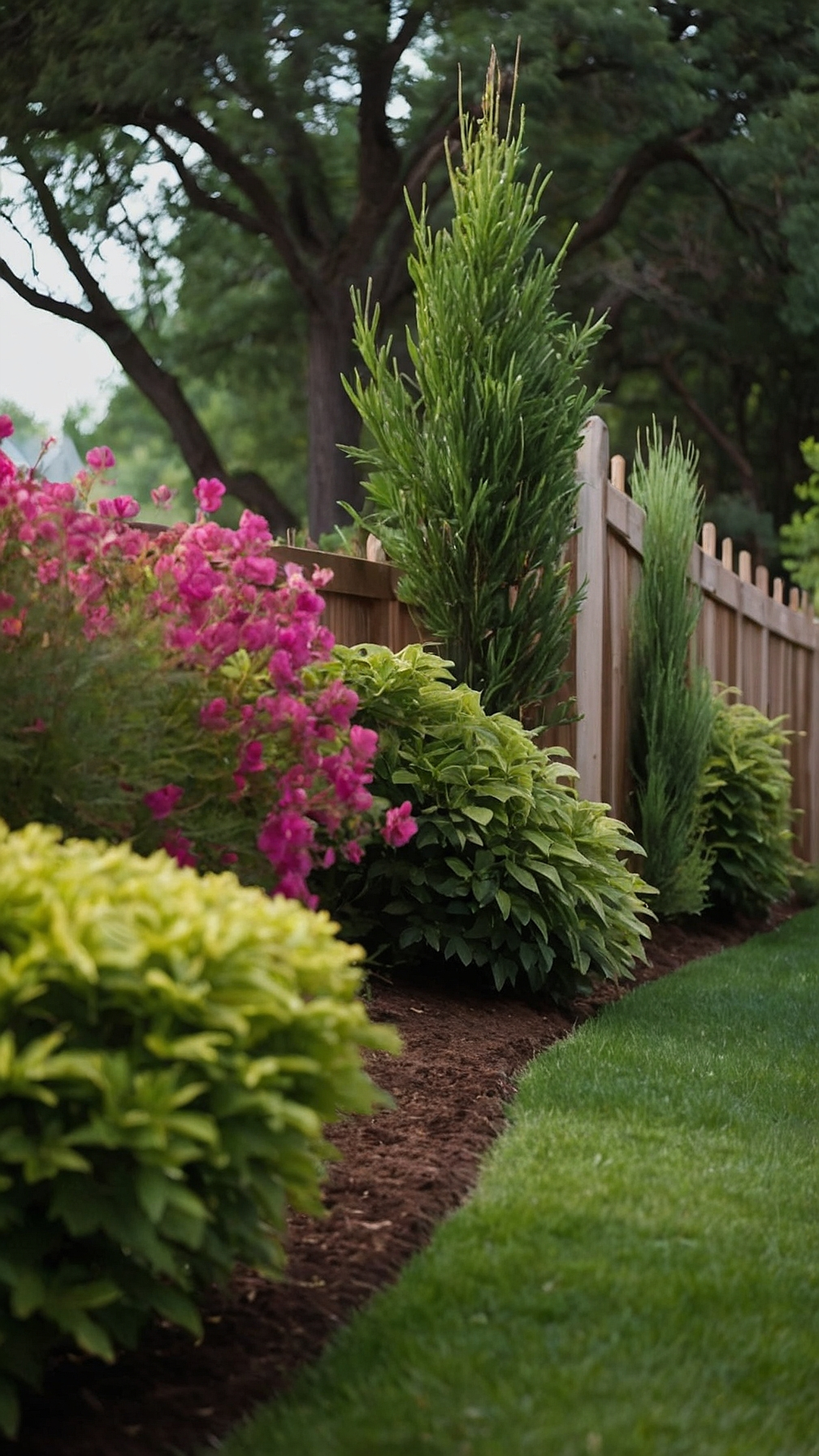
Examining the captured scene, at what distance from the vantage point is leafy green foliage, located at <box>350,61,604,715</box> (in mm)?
5621

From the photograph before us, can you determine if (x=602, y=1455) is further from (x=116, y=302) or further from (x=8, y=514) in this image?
(x=116, y=302)

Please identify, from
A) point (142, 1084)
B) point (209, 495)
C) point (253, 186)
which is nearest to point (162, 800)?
point (209, 495)

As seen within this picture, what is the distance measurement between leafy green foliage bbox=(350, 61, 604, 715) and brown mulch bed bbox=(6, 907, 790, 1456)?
5.59ft

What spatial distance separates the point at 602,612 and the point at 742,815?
194cm

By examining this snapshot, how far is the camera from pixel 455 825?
484cm

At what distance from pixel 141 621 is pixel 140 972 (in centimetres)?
125

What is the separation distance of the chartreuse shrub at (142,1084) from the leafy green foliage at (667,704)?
510 cm

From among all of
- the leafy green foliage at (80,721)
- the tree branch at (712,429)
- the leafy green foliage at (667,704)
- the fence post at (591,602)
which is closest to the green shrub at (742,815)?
the leafy green foliage at (667,704)

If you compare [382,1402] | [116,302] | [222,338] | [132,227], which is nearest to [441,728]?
[382,1402]

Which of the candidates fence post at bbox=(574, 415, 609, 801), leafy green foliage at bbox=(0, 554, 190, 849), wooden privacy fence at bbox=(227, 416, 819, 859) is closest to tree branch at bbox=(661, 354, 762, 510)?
wooden privacy fence at bbox=(227, 416, 819, 859)

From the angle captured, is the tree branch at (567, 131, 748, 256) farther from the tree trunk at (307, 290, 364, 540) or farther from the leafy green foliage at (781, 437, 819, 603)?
the leafy green foliage at (781, 437, 819, 603)

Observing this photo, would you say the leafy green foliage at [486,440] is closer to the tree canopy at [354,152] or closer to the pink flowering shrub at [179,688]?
the pink flowering shrub at [179,688]

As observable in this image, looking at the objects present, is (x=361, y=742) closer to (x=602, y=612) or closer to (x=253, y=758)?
(x=253, y=758)

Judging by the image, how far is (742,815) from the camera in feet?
26.5
